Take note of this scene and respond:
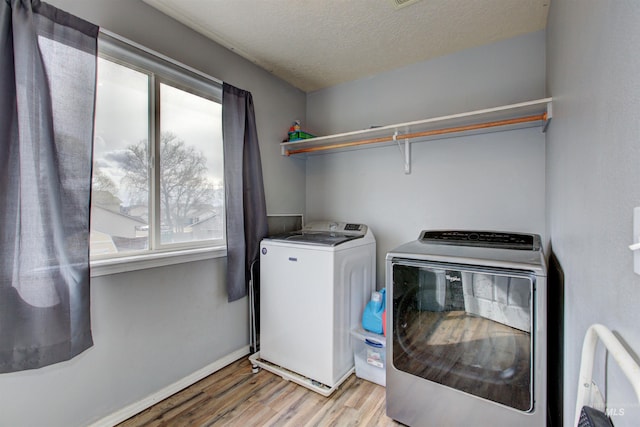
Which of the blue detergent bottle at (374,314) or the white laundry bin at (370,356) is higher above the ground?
the blue detergent bottle at (374,314)

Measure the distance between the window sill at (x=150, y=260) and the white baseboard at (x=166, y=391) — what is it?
798 millimetres

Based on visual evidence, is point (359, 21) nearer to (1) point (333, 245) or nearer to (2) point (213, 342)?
(1) point (333, 245)

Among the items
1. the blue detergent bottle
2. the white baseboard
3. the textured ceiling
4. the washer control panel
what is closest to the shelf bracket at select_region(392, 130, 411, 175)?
the washer control panel

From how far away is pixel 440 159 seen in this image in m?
2.22

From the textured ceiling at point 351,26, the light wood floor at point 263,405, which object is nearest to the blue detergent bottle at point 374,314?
the light wood floor at point 263,405

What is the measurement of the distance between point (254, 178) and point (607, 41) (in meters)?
2.00

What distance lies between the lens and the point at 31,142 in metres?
1.21

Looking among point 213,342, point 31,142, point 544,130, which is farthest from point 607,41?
point 213,342

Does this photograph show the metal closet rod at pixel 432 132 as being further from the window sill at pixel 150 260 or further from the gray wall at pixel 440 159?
the window sill at pixel 150 260

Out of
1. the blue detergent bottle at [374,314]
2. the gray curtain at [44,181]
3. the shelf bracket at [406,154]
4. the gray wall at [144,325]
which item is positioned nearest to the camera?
the gray curtain at [44,181]

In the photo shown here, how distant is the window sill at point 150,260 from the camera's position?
4.86 feet

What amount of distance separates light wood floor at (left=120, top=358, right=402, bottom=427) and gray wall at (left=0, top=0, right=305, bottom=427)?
0.16 meters

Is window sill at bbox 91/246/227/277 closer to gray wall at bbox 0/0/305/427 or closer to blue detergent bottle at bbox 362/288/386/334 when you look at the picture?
gray wall at bbox 0/0/305/427

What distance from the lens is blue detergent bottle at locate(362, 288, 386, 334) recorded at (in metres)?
2.01
